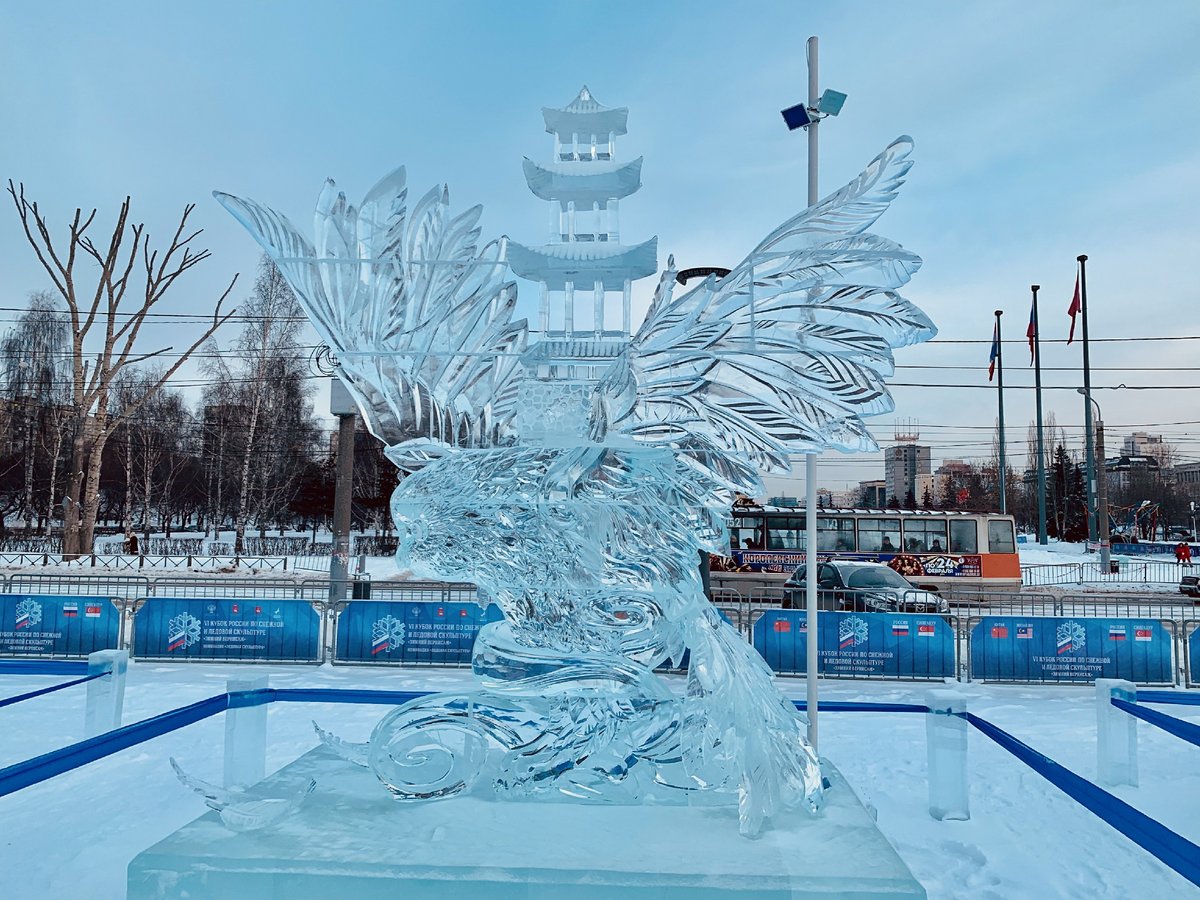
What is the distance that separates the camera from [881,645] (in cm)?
942

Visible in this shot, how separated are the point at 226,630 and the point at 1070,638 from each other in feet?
33.1

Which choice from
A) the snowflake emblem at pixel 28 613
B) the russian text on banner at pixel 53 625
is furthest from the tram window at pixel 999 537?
the snowflake emblem at pixel 28 613

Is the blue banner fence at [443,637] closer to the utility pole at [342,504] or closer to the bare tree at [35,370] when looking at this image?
the utility pole at [342,504]

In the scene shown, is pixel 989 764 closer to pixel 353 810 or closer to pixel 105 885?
pixel 353 810

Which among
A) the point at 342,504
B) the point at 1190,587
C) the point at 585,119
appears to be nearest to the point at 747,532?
the point at 342,504

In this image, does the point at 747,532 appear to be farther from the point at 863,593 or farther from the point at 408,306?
the point at 408,306

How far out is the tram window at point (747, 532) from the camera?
672 inches

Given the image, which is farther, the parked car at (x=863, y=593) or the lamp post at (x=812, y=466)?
the parked car at (x=863, y=593)

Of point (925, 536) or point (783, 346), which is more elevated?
point (783, 346)

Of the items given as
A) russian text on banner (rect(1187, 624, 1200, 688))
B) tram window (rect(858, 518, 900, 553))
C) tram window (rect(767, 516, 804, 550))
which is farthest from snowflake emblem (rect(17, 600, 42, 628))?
tram window (rect(858, 518, 900, 553))

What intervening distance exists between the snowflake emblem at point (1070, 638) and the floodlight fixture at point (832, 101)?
22.8ft

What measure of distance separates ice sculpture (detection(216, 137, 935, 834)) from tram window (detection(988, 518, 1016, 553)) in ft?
47.6

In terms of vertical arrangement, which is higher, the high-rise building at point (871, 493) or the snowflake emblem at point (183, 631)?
the high-rise building at point (871, 493)

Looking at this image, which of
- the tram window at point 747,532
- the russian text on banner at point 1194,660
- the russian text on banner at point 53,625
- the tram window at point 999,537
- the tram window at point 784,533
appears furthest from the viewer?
the tram window at point 747,532
